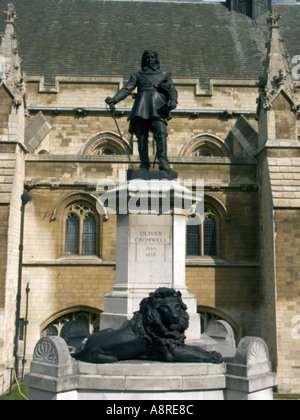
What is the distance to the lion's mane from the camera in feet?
20.7

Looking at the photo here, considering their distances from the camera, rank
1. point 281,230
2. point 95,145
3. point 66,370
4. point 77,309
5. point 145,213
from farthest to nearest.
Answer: point 95,145 < point 77,309 < point 281,230 < point 145,213 < point 66,370

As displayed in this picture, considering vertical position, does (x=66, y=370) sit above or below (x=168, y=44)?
below

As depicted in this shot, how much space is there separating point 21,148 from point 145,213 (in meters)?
8.48

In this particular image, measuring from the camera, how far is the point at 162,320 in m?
6.28

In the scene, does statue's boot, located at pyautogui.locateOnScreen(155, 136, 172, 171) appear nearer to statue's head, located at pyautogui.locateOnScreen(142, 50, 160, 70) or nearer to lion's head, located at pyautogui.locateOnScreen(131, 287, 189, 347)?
statue's head, located at pyautogui.locateOnScreen(142, 50, 160, 70)

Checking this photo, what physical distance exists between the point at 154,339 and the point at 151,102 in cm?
393

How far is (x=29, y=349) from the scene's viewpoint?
14648 mm

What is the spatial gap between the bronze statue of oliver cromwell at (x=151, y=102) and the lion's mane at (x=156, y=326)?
8.55ft

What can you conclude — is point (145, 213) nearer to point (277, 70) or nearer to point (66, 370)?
point (66, 370)

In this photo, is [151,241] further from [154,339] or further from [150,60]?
[150,60]

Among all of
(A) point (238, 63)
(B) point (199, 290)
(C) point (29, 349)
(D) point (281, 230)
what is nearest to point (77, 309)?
(C) point (29, 349)

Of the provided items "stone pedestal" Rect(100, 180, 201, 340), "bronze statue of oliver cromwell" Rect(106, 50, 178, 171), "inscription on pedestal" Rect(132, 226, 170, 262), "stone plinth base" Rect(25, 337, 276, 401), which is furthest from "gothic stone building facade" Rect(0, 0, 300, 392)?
"stone plinth base" Rect(25, 337, 276, 401)

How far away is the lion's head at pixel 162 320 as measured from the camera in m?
6.27

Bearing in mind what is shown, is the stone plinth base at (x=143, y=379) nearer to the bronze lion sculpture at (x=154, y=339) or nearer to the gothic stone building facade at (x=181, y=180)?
the bronze lion sculpture at (x=154, y=339)
